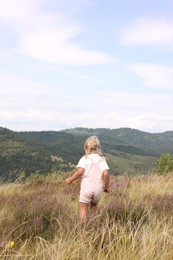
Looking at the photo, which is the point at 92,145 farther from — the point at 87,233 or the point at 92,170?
the point at 87,233

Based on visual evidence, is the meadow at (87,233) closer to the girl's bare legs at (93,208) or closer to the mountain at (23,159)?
the girl's bare legs at (93,208)

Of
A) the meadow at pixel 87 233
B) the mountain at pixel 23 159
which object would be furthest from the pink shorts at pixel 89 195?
the mountain at pixel 23 159

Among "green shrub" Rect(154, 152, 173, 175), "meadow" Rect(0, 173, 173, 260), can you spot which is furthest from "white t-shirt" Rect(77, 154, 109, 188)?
"green shrub" Rect(154, 152, 173, 175)

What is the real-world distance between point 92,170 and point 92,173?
0.05 metres

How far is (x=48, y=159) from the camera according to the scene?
168 metres

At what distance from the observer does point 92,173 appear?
21.8ft

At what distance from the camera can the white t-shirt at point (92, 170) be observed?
6617 mm

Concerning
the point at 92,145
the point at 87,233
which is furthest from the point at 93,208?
the point at 87,233

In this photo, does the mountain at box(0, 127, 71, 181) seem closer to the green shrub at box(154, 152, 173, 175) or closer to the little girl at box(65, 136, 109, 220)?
the green shrub at box(154, 152, 173, 175)

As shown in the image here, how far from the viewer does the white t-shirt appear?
6617 mm

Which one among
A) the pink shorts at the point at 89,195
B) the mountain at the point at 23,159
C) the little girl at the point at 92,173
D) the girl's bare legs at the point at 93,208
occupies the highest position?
the little girl at the point at 92,173

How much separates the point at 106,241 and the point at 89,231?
293 millimetres

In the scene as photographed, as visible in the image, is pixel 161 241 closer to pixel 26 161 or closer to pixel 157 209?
pixel 157 209

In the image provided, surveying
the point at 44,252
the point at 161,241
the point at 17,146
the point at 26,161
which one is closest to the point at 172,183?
the point at 161,241
